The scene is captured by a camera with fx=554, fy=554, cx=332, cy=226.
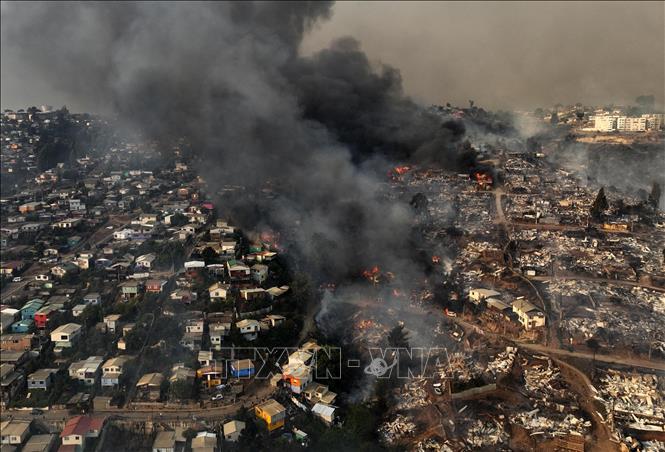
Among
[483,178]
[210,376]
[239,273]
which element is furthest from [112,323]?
[483,178]

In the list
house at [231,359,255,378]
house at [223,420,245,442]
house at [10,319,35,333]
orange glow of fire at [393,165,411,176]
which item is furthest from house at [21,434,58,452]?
orange glow of fire at [393,165,411,176]

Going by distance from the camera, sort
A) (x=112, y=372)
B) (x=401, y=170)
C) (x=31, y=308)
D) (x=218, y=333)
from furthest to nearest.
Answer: (x=401, y=170)
(x=31, y=308)
(x=218, y=333)
(x=112, y=372)

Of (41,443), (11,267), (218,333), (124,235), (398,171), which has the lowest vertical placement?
(41,443)

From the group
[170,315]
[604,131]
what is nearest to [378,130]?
[170,315]

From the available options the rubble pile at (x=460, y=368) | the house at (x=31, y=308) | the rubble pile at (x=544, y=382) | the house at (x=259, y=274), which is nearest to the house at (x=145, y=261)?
the house at (x=31, y=308)

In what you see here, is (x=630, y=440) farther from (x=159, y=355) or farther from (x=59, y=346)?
(x=59, y=346)

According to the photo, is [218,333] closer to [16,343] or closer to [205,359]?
[205,359]

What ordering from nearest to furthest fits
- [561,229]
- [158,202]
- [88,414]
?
1. [88,414]
2. [561,229]
3. [158,202]

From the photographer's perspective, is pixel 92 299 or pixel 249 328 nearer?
pixel 249 328
